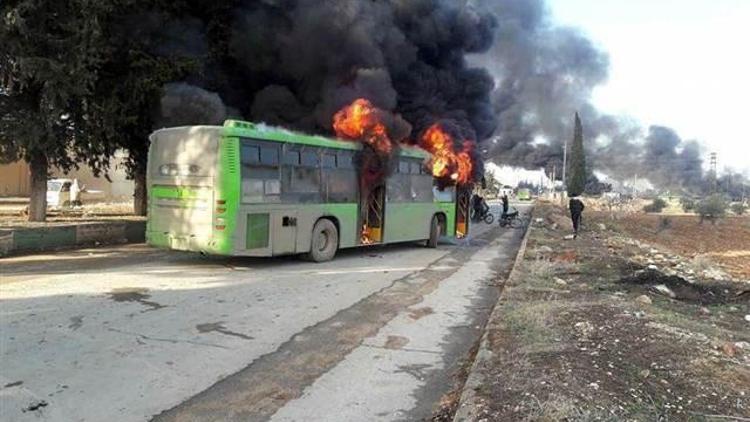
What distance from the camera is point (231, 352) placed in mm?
6496

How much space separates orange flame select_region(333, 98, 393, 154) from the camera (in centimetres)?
1556

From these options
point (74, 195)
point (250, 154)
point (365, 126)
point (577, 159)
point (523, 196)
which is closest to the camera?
point (250, 154)

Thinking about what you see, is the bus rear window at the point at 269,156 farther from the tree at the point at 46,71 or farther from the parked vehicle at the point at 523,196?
the parked vehicle at the point at 523,196

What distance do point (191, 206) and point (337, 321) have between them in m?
5.31

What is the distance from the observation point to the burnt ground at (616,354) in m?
4.50

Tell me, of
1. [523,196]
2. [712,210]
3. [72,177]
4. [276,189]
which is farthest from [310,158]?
[523,196]

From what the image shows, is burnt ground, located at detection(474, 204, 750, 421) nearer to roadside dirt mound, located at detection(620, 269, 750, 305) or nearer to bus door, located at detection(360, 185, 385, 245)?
roadside dirt mound, located at detection(620, 269, 750, 305)

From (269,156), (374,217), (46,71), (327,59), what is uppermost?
(327,59)

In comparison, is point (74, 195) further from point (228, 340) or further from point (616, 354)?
point (616, 354)

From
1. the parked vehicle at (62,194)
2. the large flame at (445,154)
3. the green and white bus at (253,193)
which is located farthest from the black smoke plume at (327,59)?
the parked vehicle at (62,194)

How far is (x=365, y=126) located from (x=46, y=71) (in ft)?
22.7

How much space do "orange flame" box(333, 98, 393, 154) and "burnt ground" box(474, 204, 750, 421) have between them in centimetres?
587

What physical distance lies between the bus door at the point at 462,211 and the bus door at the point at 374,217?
174 inches

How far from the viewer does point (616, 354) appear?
229 inches
